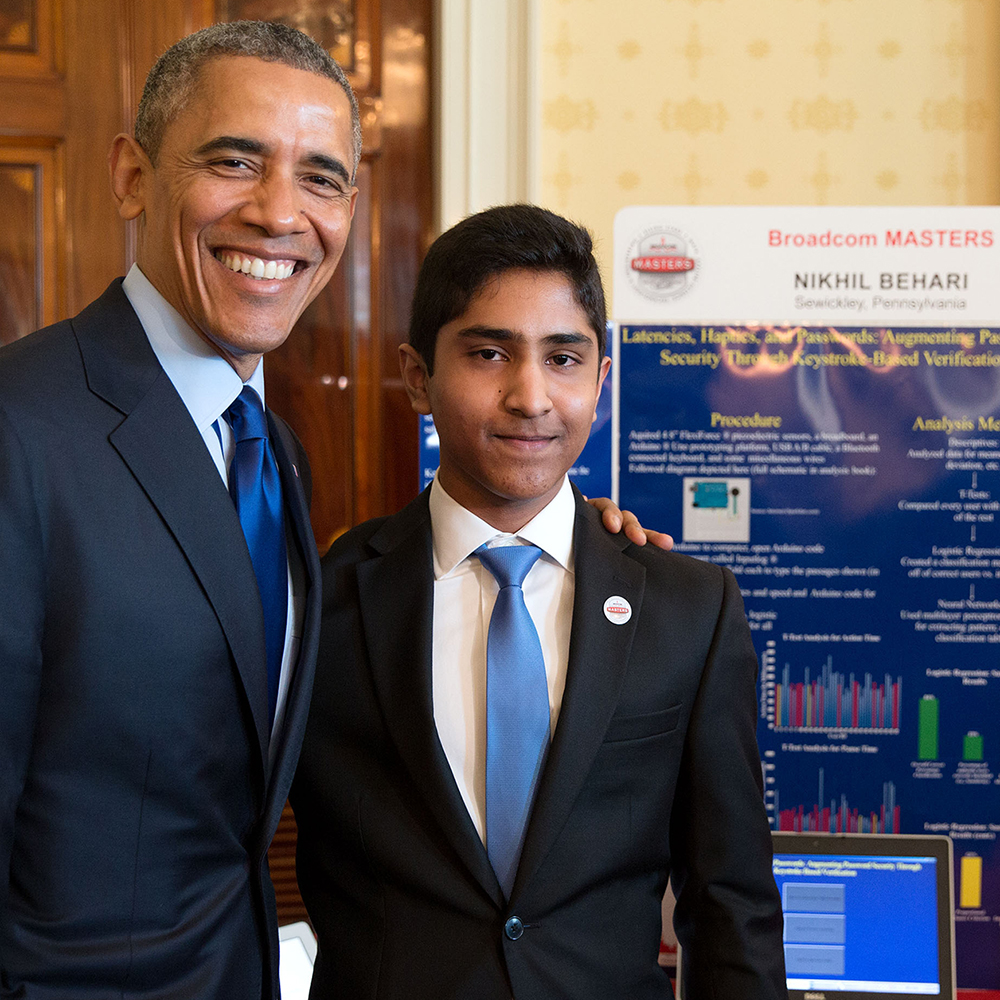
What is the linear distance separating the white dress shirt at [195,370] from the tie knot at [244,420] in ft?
0.05

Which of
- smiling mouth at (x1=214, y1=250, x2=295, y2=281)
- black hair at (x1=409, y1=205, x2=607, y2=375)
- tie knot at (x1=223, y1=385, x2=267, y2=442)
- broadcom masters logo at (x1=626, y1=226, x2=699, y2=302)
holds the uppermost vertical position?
broadcom masters logo at (x1=626, y1=226, x2=699, y2=302)

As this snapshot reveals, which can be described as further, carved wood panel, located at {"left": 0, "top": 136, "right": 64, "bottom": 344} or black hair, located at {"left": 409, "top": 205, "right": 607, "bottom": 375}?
carved wood panel, located at {"left": 0, "top": 136, "right": 64, "bottom": 344}

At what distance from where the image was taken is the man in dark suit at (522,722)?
47.0 inches

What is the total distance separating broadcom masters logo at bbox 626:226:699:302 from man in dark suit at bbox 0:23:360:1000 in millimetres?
1052

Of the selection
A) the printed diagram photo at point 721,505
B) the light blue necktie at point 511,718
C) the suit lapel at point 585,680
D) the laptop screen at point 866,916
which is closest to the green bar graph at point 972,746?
the laptop screen at point 866,916

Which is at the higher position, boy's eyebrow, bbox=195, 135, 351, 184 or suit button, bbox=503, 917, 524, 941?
boy's eyebrow, bbox=195, 135, 351, 184

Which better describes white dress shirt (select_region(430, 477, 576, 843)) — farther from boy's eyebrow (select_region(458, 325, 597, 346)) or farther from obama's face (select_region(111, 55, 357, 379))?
obama's face (select_region(111, 55, 357, 379))

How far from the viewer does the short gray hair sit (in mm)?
1144

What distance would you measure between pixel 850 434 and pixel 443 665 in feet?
4.24

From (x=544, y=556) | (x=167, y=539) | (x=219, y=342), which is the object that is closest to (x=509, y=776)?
(x=544, y=556)

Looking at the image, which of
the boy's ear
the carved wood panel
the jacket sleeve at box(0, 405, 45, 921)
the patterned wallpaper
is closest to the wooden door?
the carved wood panel

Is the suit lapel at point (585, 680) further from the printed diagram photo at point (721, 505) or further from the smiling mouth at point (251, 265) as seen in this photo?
the printed diagram photo at point (721, 505)

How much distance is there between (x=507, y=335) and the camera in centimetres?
130

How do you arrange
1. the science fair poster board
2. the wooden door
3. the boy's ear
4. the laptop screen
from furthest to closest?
the wooden door, the science fair poster board, the laptop screen, the boy's ear
